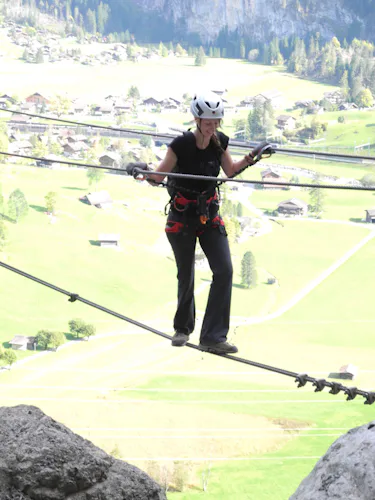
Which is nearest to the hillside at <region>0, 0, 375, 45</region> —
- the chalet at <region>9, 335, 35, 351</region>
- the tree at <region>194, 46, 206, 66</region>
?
the tree at <region>194, 46, 206, 66</region>

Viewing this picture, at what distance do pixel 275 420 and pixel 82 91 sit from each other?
84043mm

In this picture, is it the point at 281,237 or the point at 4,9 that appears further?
the point at 4,9

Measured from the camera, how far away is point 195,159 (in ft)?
14.9

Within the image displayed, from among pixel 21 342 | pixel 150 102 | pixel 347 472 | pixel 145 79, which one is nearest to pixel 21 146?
pixel 150 102

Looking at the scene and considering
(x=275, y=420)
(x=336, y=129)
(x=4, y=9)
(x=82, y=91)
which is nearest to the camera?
(x=275, y=420)

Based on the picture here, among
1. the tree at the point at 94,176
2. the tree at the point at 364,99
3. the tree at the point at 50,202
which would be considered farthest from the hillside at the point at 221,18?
the tree at the point at 50,202

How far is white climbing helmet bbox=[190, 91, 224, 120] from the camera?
433 centimetres

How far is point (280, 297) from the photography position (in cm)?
6203

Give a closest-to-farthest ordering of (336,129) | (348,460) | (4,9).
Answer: (348,460) < (336,129) < (4,9)

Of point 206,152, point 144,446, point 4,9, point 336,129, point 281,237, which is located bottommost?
point 144,446

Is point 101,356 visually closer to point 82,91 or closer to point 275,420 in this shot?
point 275,420

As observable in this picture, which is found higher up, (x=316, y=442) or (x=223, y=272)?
(x=223, y=272)

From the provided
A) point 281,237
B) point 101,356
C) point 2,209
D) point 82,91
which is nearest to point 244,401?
point 101,356

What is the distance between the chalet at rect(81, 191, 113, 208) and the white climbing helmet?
7318cm
